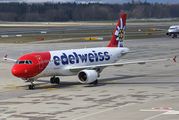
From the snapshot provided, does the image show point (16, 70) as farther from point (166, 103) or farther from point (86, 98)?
point (166, 103)

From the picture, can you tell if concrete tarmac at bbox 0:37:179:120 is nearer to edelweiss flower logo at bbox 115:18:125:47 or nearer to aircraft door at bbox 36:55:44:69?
aircraft door at bbox 36:55:44:69

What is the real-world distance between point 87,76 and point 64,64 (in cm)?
353

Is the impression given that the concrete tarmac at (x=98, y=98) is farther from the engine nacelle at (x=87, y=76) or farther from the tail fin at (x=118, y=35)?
the tail fin at (x=118, y=35)

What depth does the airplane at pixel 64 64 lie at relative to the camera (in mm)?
35031

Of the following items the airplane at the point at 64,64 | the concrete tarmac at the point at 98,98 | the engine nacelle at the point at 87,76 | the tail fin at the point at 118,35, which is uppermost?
the tail fin at the point at 118,35

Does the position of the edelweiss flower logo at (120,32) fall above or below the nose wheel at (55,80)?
above

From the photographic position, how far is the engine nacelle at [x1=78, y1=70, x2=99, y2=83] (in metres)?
36.6

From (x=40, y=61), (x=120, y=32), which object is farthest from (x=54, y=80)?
(x=120, y=32)

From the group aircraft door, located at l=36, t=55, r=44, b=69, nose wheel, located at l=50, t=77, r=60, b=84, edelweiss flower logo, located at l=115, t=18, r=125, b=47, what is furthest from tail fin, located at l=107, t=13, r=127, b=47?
aircraft door, located at l=36, t=55, r=44, b=69

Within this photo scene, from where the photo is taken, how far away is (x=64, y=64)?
125ft

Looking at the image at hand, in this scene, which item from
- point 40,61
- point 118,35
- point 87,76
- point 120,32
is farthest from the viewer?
point 120,32

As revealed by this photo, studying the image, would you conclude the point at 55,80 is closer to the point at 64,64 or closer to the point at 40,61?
the point at 64,64

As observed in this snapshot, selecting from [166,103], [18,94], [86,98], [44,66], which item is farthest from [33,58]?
[166,103]

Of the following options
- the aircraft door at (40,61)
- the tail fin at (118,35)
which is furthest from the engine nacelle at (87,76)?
the tail fin at (118,35)
